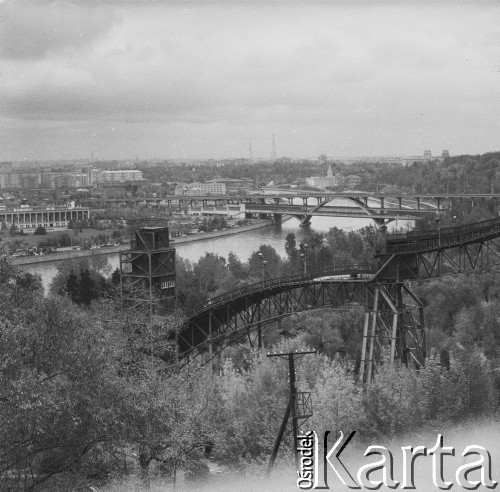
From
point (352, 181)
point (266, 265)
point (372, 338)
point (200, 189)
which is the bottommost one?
point (266, 265)

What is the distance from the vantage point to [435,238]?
602cm

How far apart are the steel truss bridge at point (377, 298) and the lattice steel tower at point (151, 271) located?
0.38 m

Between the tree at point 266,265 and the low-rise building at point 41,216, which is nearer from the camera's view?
the tree at point 266,265

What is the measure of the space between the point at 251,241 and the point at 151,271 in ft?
34.6

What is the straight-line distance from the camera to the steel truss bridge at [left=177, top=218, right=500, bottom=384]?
5805 mm

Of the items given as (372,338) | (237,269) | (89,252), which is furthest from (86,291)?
(89,252)

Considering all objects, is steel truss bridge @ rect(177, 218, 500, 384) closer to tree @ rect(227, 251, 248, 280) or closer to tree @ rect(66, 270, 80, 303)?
tree @ rect(66, 270, 80, 303)

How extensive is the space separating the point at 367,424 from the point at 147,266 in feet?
8.28

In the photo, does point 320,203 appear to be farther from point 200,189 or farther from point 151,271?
point 151,271

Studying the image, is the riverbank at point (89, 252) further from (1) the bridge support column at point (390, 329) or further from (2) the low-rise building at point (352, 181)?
(1) the bridge support column at point (390, 329)

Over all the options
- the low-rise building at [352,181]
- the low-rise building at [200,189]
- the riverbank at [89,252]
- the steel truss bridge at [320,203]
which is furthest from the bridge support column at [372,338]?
the low-rise building at [200,189]

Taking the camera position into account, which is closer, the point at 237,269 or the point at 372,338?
the point at 372,338

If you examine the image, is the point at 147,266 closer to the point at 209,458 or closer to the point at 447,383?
the point at 209,458

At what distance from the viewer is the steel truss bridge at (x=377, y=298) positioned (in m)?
5.80
